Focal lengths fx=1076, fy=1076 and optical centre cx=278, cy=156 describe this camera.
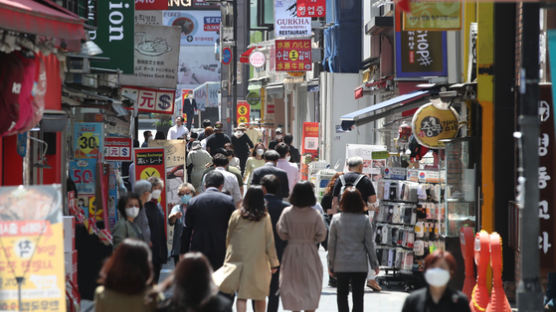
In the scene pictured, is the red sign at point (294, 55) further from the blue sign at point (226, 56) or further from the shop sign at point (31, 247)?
the shop sign at point (31, 247)

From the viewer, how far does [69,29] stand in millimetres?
10484

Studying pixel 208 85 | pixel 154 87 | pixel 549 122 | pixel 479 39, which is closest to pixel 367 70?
pixel 154 87

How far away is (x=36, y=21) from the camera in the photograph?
970cm

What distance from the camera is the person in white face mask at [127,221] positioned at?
10883 mm

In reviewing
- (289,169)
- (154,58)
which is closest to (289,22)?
(154,58)

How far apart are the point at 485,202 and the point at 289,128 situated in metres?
38.4

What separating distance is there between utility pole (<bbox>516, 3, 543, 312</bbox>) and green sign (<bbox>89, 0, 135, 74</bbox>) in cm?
1010

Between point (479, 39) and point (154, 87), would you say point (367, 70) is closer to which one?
point (154, 87)

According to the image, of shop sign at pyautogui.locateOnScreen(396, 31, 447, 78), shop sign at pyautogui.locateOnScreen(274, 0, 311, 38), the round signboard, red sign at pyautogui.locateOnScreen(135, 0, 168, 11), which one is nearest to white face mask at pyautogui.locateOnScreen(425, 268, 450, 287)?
shop sign at pyautogui.locateOnScreen(396, 31, 447, 78)

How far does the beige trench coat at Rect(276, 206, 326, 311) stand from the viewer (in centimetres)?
1142

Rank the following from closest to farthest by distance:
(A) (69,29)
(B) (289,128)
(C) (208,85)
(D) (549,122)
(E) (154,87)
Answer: (A) (69,29), (D) (549,122), (E) (154,87), (B) (289,128), (C) (208,85)

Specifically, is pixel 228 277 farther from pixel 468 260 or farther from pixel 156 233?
pixel 468 260

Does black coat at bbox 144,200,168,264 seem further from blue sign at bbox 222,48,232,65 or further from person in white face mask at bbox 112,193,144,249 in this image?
blue sign at bbox 222,48,232,65

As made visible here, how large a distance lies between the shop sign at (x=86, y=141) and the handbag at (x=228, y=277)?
5124mm
